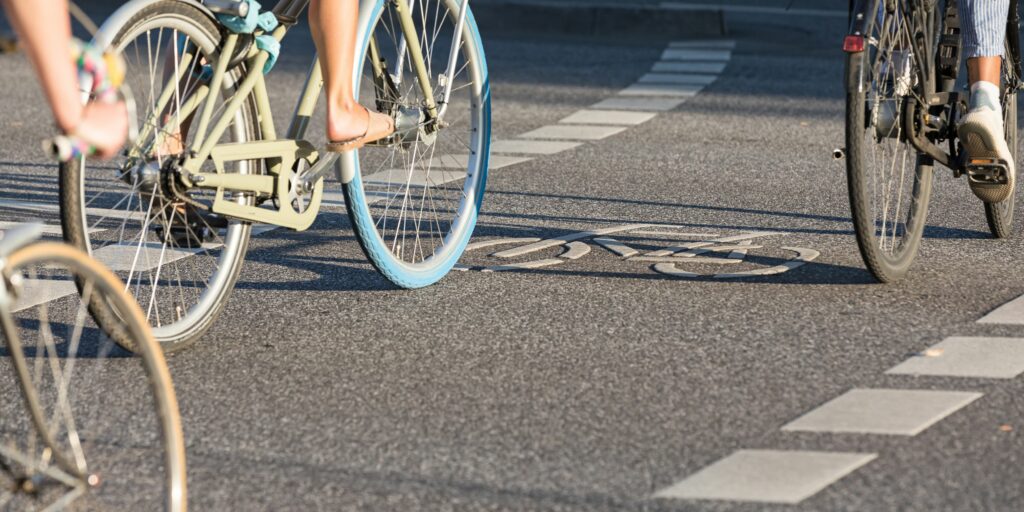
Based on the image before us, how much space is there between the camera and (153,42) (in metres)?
4.52

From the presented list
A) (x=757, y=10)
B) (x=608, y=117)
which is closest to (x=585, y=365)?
(x=608, y=117)

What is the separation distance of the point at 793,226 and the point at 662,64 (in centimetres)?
582

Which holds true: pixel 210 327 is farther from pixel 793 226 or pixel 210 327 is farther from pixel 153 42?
pixel 793 226

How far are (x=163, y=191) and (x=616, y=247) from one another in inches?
85.3

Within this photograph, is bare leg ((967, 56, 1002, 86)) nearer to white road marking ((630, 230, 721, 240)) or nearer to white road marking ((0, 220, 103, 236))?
white road marking ((630, 230, 721, 240))

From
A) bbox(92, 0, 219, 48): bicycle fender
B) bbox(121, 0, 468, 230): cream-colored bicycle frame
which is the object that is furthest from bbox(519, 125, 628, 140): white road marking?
bbox(92, 0, 219, 48): bicycle fender

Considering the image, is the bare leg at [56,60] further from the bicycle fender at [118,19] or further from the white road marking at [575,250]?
the white road marking at [575,250]

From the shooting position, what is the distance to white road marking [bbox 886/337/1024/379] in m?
4.37

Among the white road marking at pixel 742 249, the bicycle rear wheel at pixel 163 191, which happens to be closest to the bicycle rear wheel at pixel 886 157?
the white road marking at pixel 742 249

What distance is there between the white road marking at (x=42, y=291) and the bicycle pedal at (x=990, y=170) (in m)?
3.02

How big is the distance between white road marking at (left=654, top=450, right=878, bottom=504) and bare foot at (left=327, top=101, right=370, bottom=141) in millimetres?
1647

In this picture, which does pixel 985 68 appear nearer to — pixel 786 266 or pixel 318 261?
pixel 786 266

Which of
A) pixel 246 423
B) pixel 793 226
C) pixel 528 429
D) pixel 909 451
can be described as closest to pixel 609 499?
pixel 528 429

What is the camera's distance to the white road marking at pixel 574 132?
29.7ft
